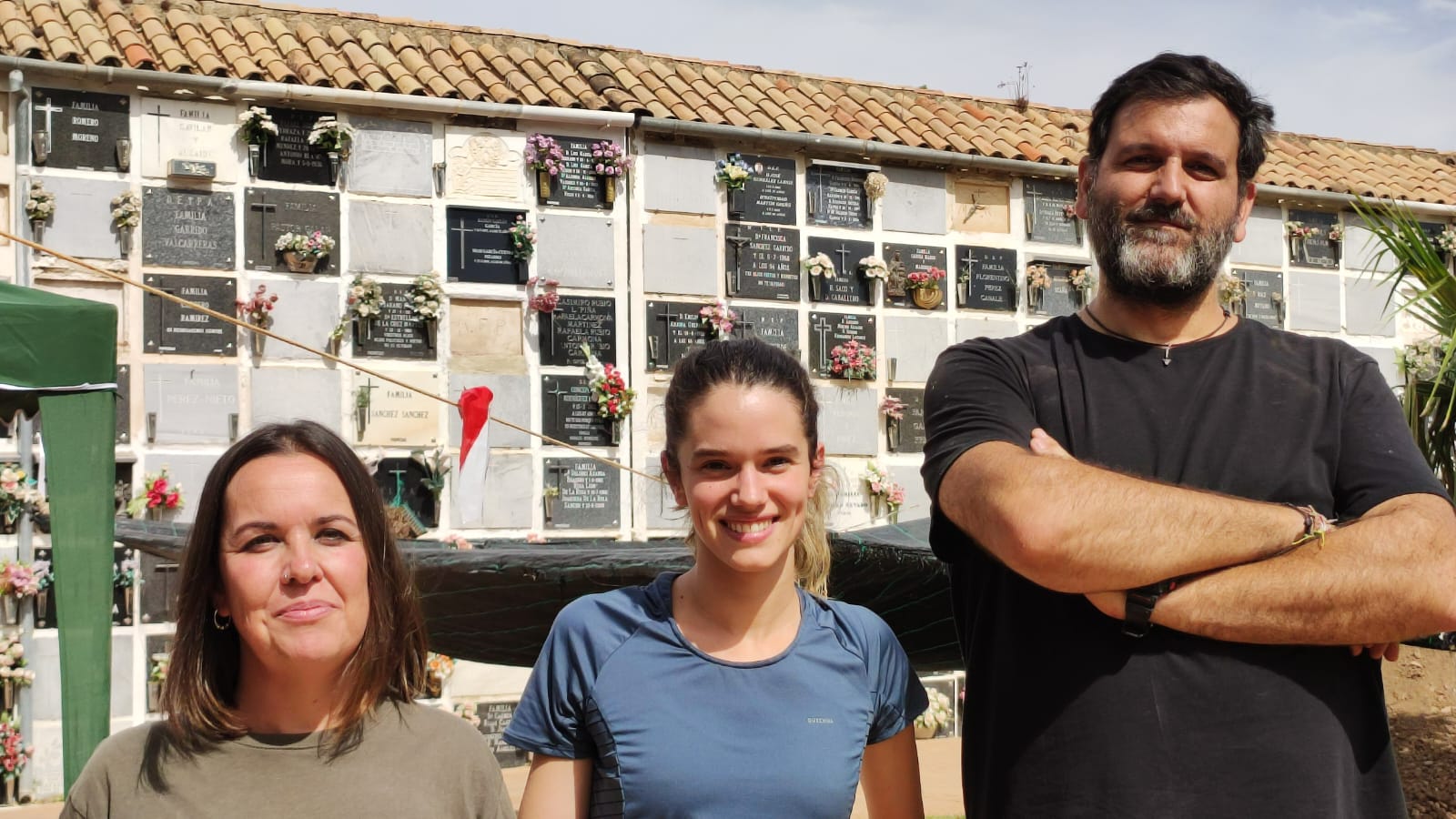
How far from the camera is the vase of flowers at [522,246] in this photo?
8.93 m

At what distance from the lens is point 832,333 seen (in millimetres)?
9883

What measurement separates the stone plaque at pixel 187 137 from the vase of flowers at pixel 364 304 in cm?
98

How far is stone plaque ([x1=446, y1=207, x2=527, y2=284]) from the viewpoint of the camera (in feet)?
29.1

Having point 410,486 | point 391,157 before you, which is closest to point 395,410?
point 410,486

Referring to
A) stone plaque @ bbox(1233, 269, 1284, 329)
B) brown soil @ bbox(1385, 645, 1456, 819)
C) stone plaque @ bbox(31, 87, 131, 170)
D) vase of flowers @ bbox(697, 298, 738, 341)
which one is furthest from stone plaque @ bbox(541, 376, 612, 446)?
stone plaque @ bbox(1233, 269, 1284, 329)

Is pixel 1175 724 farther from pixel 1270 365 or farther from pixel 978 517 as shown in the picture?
pixel 1270 365

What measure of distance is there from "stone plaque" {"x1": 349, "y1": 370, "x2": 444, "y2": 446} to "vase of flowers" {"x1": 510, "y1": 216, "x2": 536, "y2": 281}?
0.92 m

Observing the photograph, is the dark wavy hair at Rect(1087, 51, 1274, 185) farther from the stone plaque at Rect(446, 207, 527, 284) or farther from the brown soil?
the stone plaque at Rect(446, 207, 527, 284)

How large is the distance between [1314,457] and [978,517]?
0.50 m

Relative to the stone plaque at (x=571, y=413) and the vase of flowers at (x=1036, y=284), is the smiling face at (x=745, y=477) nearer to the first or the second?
the stone plaque at (x=571, y=413)

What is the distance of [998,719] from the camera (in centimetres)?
186

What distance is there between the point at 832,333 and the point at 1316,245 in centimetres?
451

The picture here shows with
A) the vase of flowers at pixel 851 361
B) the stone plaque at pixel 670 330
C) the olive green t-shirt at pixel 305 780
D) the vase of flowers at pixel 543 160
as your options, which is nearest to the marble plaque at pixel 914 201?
the vase of flowers at pixel 851 361

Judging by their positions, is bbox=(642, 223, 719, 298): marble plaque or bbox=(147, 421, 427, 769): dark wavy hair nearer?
bbox=(147, 421, 427, 769): dark wavy hair
